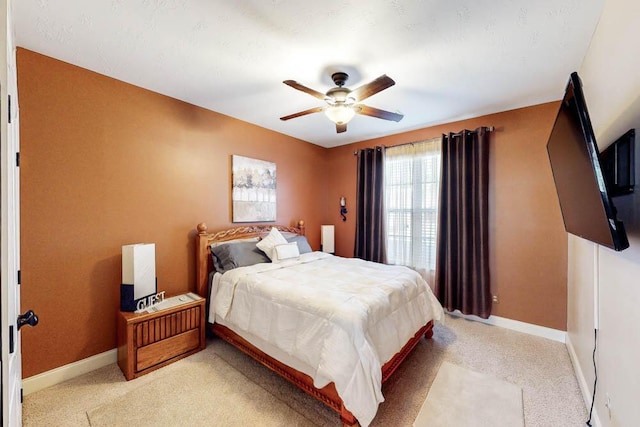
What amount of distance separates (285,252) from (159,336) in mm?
1487

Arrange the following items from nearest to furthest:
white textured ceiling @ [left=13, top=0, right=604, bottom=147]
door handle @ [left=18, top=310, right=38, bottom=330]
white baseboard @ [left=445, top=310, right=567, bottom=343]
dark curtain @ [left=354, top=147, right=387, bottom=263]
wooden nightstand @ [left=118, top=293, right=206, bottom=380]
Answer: door handle @ [left=18, top=310, right=38, bottom=330] < white textured ceiling @ [left=13, top=0, right=604, bottom=147] < wooden nightstand @ [left=118, top=293, right=206, bottom=380] < white baseboard @ [left=445, top=310, right=567, bottom=343] < dark curtain @ [left=354, top=147, right=387, bottom=263]

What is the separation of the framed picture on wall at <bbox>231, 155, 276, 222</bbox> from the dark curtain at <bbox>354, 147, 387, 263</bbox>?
1.48 metres

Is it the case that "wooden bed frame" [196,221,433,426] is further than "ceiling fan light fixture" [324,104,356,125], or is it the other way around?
"ceiling fan light fixture" [324,104,356,125]

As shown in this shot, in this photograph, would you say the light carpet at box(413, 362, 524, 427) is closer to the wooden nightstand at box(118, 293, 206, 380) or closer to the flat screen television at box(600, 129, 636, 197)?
the flat screen television at box(600, 129, 636, 197)

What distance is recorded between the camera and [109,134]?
94.5 inches

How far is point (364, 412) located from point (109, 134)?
10.3ft

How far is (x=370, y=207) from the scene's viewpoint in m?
4.23

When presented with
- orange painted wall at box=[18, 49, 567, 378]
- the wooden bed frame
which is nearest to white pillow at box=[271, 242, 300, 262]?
the wooden bed frame

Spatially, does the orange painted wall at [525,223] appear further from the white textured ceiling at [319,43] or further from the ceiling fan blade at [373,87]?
the ceiling fan blade at [373,87]

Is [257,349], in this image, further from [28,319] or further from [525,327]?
[525,327]

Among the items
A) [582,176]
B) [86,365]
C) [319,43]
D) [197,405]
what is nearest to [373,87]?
[319,43]

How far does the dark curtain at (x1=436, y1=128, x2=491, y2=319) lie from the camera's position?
124 inches

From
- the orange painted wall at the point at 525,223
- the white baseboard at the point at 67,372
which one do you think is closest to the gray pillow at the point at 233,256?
the white baseboard at the point at 67,372

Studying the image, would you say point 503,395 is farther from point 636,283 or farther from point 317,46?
point 317,46
